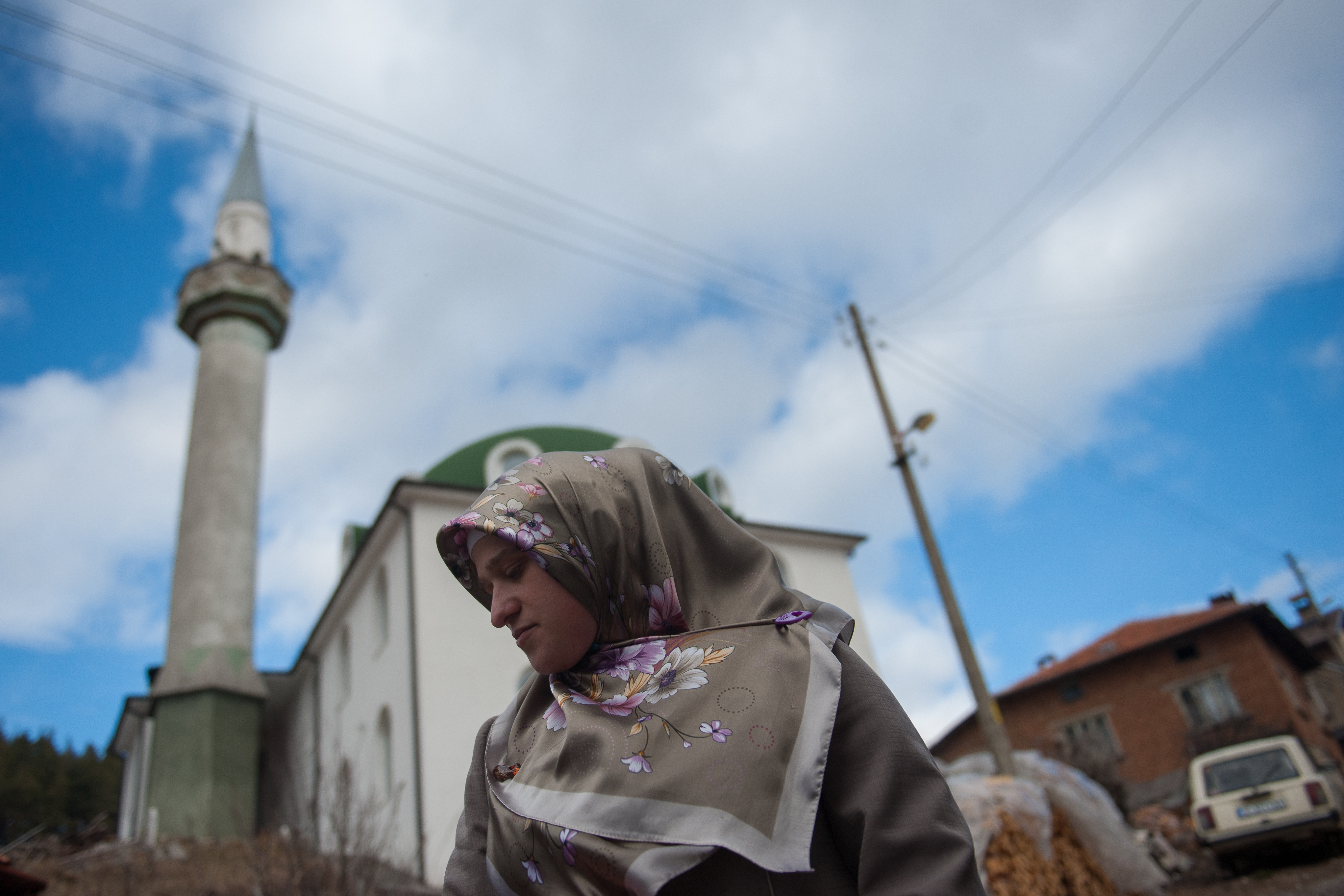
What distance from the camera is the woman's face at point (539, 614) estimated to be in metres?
1.75

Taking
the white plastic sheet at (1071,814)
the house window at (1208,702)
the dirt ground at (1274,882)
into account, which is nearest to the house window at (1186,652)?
the house window at (1208,702)

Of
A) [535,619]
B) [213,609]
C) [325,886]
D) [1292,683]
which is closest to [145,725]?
[213,609]

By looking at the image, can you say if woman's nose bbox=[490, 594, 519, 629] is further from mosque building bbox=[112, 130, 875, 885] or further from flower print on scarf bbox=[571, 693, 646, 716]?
mosque building bbox=[112, 130, 875, 885]

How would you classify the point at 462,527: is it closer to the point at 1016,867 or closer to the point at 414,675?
the point at 1016,867

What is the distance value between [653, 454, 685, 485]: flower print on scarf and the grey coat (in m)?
0.51

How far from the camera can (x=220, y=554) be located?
57.6 feet

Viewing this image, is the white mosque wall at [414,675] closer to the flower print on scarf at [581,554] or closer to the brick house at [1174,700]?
the flower print on scarf at [581,554]

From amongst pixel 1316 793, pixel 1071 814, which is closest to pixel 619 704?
pixel 1071 814

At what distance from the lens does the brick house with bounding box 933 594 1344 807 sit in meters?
22.8

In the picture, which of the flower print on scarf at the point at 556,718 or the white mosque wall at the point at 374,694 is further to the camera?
the white mosque wall at the point at 374,694

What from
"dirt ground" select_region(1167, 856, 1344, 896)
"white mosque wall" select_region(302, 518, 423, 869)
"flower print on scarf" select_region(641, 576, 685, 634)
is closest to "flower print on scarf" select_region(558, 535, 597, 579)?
"flower print on scarf" select_region(641, 576, 685, 634)

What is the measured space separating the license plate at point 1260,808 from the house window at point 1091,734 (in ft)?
44.0

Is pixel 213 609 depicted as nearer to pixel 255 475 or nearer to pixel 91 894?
pixel 255 475

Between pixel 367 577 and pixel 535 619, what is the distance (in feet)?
56.9
